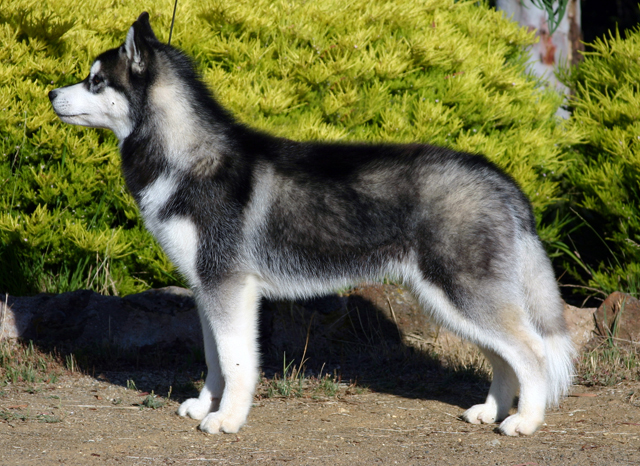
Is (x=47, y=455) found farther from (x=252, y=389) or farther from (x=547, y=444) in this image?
(x=547, y=444)

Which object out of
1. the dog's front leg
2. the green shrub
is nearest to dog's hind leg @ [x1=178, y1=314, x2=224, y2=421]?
the dog's front leg

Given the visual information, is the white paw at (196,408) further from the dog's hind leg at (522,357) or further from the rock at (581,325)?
the rock at (581,325)

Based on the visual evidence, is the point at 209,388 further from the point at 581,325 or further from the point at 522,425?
the point at 581,325

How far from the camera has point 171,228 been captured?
13.4 ft

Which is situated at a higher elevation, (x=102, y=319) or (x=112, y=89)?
(x=112, y=89)

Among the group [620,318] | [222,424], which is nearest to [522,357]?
[222,424]

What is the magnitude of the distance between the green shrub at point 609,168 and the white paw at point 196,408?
12.5 ft

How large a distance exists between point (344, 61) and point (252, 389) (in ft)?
10.5

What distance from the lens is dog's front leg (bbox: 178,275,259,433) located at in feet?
13.0

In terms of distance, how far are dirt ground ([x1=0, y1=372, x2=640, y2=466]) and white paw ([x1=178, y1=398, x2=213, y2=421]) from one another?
0.06 metres

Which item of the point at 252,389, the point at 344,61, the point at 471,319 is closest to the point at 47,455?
the point at 252,389

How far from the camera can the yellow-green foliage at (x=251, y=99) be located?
5.72 m

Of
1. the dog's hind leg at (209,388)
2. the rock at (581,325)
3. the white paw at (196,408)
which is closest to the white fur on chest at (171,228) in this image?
the dog's hind leg at (209,388)

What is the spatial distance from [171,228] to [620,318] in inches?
152
